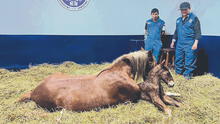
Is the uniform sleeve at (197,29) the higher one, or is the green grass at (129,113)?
the uniform sleeve at (197,29)

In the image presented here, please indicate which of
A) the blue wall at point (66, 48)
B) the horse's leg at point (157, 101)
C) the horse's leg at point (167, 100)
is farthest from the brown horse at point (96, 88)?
the blue wall at point (66, 48)

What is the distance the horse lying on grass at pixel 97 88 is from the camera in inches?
110

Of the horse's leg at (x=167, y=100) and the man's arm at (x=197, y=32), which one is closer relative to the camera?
the horse's leg at (x=167, y=100)

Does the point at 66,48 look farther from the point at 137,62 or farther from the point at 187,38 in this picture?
the point at 137,62

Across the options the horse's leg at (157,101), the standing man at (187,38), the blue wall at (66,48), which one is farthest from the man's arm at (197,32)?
the horse's leg at (157,101)

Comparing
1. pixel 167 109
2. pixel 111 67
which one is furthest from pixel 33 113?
pixel 167 109

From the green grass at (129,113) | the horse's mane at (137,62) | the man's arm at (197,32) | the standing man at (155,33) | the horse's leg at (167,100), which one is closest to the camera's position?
the green grass at (129,113)

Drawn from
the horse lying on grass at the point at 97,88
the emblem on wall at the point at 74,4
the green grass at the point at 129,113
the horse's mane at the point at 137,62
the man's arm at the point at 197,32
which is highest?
the emblem on wall at the point at 74,4

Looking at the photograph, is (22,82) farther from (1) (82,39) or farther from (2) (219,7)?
(2) (219,7)

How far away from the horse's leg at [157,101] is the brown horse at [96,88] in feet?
0.56

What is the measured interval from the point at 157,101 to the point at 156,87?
0.57 feet

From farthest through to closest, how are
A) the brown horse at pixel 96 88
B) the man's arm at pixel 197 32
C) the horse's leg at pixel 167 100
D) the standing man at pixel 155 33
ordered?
the standing man at pixel 155 33 < the man's arm at pixel 197 32 < the horse's leg at pixel 167 100 < the brown horse at pixel 96 88

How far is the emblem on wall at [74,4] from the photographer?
5.43 meters

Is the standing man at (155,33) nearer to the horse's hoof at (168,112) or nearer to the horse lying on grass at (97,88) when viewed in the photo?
the horse lying on grass at (97,88)
